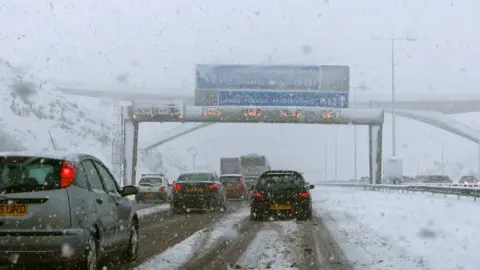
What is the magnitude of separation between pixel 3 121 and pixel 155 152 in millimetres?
43783

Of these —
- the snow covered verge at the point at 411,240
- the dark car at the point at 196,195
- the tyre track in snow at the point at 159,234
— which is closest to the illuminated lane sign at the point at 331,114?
the dark car at the point at 196,195

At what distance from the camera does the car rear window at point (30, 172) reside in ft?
21.7

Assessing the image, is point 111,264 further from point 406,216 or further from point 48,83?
point 48,83

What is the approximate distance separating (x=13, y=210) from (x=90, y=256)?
3.19 ft

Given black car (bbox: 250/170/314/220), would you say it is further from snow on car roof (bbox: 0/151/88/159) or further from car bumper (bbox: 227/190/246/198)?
car bumper (bbox: 227/190/246/198)

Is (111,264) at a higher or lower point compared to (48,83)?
lower

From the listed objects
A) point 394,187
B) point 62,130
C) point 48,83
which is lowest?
point 394,187

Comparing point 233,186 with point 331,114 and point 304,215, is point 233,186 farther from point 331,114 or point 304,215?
point 304,215

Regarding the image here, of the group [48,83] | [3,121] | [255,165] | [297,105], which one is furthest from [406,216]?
[48,83]

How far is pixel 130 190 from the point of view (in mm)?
8844

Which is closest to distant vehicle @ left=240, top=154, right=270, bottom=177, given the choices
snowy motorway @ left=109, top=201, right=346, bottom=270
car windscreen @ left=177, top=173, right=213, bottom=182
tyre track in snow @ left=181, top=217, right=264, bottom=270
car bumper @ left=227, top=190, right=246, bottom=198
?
car bumper @ left=227, top=190, right=246, bottom=198

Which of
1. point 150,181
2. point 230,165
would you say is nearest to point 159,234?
point 150,181

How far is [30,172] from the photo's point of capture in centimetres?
686

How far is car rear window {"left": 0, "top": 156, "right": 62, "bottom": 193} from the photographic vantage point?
21.7 feet
